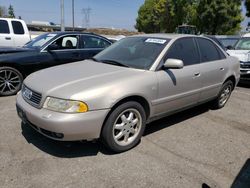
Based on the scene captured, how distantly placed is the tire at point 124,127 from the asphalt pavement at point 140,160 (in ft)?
0.45

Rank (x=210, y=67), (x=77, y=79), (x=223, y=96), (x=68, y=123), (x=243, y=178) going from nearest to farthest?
(x=68, y=123)
(x=243, y=178)
(x=77, y=79)
(x=210, y=67)
(x=223, y=96)

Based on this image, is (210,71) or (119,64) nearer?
(119,64)

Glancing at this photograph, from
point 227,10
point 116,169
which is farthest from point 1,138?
point 227,10

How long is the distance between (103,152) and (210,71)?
250cm

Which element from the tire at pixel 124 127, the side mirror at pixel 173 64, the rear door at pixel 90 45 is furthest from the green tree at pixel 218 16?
the tire at pixel 124 127

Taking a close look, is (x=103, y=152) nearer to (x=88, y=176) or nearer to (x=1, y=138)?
(x=88, y=176)

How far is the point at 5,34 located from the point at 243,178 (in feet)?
28.2

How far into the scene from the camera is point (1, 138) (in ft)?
12.6

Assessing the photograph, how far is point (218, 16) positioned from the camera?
31.3 metres

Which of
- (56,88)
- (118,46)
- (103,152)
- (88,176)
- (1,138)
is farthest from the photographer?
(118,46)

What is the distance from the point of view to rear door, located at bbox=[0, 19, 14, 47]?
8.97 m

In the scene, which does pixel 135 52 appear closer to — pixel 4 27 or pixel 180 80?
pixel 180 80

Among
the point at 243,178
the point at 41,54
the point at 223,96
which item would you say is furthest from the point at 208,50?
the point at 41,54

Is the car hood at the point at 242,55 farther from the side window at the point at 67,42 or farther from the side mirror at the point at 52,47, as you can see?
the side mirror at the point at 52,47
